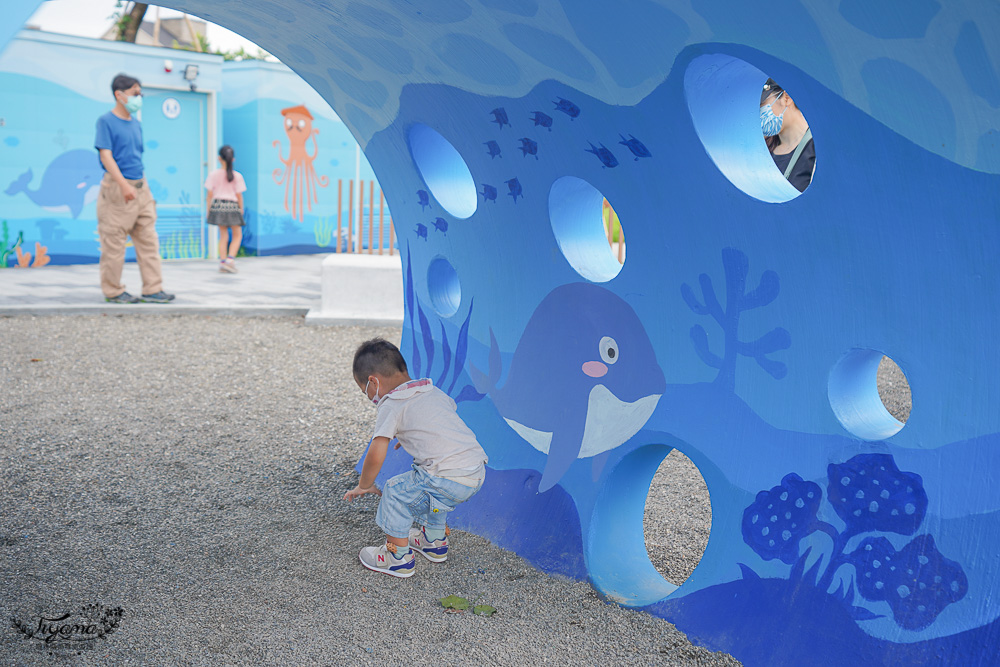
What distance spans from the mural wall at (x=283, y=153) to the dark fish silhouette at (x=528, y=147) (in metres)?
13.0

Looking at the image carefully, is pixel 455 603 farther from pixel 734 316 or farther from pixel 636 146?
pixel 636 146

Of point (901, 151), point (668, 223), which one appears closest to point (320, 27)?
point (668, 223)

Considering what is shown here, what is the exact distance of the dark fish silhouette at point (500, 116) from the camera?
338 centimetres

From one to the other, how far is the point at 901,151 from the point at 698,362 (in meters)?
1.06

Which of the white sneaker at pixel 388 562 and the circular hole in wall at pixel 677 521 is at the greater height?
the white sneaker at pixel 388 562

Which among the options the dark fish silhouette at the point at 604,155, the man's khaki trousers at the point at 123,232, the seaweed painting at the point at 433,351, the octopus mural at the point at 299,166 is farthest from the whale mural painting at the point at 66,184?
the dark fish silhouette at the point at 604,155

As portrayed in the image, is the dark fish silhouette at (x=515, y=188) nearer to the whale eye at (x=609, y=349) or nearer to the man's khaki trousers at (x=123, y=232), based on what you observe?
the whale eye at (x=609, y=349)

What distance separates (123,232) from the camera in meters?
9.50

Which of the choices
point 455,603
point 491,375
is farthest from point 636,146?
point 455,603

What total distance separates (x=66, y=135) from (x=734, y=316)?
44.7 ft

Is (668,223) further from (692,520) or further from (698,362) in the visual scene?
(692,520)

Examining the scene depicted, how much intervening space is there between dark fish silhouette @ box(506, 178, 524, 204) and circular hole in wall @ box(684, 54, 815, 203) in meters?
1.03

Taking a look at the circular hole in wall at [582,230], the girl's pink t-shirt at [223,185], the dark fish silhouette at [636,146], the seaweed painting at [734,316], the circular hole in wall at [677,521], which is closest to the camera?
the seaweed painting at [734,316]

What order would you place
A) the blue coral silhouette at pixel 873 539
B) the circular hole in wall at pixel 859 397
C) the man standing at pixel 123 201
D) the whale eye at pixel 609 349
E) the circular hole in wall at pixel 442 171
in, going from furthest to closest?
the man standing at pixel 123 201 < the circular hole in wall at pixel 442 171 < the whale eye at pixel 609 349 < the circular hole in wall at pixel 859 397 < the blue coral silhouette at pixel 873 539
